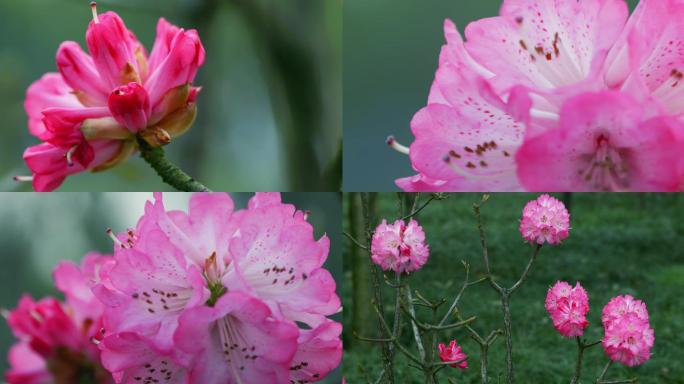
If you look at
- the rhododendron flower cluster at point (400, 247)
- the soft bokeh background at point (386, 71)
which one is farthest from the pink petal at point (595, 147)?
the rhododendron flower cluster at point (400, 247)

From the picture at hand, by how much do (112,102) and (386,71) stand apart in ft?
0.73

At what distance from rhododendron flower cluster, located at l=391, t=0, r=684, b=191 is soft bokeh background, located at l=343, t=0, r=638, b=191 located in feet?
0.48

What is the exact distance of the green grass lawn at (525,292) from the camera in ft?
2.21

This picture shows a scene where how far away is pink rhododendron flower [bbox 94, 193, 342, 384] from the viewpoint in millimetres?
520

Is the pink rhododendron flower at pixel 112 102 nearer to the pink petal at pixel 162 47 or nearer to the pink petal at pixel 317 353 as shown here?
the pink petal at pixel 162 47

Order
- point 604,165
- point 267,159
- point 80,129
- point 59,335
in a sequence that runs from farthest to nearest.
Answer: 1. point 267,159
2. point 59,335
3. point 80,129
4. point 604,165

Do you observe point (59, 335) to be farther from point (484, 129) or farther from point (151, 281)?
point (484, 129)

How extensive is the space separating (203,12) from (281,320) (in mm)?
313

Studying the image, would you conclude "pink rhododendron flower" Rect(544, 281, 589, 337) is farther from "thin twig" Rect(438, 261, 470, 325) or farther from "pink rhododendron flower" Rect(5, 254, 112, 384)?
"pink rhododendron flower" Rect(5, 254, 112, 384)

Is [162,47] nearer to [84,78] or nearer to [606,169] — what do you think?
[84,78]

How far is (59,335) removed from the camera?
1.88 feet

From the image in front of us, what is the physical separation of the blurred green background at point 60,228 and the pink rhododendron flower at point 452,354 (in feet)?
0.33

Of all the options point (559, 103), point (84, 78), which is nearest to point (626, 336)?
point (559, 103)

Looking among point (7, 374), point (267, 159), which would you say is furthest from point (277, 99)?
point (7, 374)
